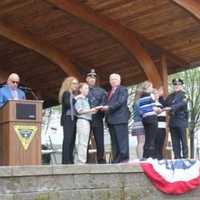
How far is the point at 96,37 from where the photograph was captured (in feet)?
44.9

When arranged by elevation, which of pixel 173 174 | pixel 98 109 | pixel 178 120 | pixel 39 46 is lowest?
pixel 173 174

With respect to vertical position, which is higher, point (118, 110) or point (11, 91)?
point (11, 91)

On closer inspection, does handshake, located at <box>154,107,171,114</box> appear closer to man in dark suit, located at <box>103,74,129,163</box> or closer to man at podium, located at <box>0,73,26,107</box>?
man in dark suit, located at <box>103,74,129,163</box>

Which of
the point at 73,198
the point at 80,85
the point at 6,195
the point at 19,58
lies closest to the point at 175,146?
the point at 80,85

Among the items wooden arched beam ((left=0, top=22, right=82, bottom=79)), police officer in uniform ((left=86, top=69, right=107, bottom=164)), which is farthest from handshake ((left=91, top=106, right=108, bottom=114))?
wooden arched beam ((left=0, top=22, right=82, bottom=79))

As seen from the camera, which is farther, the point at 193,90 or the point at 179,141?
the point at 193,90

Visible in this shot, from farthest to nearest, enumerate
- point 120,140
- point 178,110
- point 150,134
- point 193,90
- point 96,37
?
1. point 193,90
2. point 96,37
3. point 178,110
4. point 150,134
5. point 120,140

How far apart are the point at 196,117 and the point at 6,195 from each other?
2229cm

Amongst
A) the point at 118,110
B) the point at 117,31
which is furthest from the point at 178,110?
the point at 117,31

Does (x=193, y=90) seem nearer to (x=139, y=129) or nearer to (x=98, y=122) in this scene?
(x=139, y=129)

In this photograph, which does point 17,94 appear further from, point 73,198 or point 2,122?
point 73,198

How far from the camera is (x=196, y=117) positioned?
2905cm

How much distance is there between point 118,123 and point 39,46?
18.7 feet

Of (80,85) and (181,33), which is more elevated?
(181,33)
